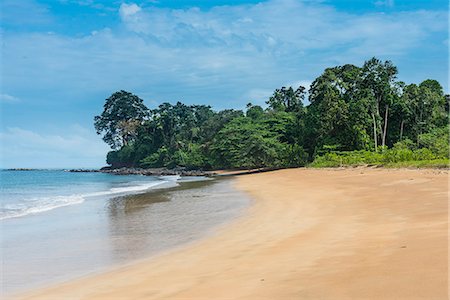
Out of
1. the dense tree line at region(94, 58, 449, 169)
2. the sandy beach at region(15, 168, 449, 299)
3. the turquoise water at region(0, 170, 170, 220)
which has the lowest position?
the turquoise water at region(0, 170, 170, 220)

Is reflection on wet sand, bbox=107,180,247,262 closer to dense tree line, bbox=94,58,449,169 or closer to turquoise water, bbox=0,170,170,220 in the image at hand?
turquoise water, bbox=0,170,170,220

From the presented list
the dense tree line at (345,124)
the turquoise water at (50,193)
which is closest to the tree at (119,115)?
the dense tree line at (345,124)

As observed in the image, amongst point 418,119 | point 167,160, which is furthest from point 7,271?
point 167,160

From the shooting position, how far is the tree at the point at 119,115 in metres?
99.6

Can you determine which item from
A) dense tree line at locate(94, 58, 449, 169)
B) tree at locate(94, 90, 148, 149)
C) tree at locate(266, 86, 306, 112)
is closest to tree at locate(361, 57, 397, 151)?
dense tree line at locate(94, 58, 449, 169)

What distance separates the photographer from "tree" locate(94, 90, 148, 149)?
9962 cm

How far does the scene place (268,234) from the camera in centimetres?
877

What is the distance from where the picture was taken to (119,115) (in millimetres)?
100438

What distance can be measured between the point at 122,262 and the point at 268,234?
3410 millimetres

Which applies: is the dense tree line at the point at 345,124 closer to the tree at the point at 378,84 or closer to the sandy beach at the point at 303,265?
the tree at the point at 378,84

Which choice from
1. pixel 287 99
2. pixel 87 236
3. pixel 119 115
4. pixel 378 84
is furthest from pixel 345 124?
pixel 119 115

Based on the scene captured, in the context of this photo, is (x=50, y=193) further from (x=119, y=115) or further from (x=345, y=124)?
(x=119, y=115)

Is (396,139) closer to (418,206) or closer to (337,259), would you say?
(418,206)

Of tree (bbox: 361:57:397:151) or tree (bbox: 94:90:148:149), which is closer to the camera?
tree (bbox: 361:57:397:151)
